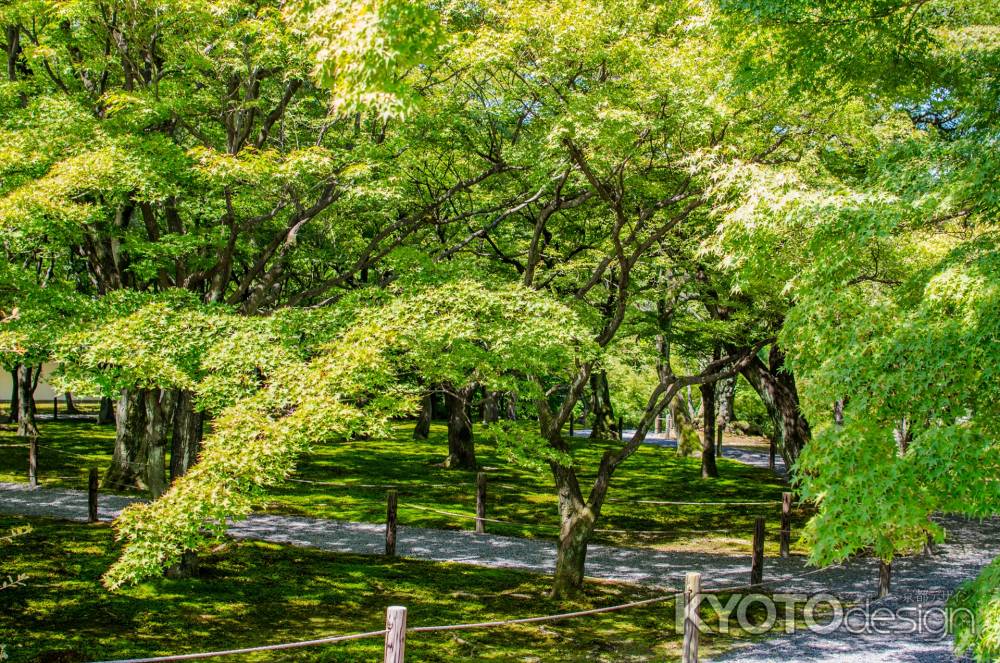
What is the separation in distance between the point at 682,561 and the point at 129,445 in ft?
38.9

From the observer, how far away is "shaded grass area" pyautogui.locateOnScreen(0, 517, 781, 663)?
898cm

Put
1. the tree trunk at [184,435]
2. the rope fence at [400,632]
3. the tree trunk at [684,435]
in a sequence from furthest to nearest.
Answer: the tree trunk at [684,435]
the tree trunk at [184,435]
the rope fence at [400,632]

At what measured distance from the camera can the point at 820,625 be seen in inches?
410

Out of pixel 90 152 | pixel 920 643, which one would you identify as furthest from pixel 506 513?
pixel 90 152

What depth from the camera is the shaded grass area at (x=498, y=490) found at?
16641mm

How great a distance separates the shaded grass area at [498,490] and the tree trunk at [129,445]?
6.08ft

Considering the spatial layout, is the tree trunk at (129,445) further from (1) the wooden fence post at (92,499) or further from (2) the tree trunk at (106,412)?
(2) the tree trunk at (106,412)

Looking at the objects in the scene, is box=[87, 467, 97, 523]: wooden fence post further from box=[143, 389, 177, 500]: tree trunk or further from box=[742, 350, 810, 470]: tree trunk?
box=[742, 350, 810, 470]: tree trunk

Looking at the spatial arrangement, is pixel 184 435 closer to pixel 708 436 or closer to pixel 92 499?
pixel 92 499

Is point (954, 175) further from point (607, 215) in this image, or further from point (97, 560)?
point (97, 560)

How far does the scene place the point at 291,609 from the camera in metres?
10.4

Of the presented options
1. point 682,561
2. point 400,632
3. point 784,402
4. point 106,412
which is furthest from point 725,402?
point 400,632

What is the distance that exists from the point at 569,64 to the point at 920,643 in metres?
8.92

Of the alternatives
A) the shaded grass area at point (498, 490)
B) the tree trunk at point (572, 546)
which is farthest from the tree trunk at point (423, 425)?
the tree trunk at point (572, 546)
